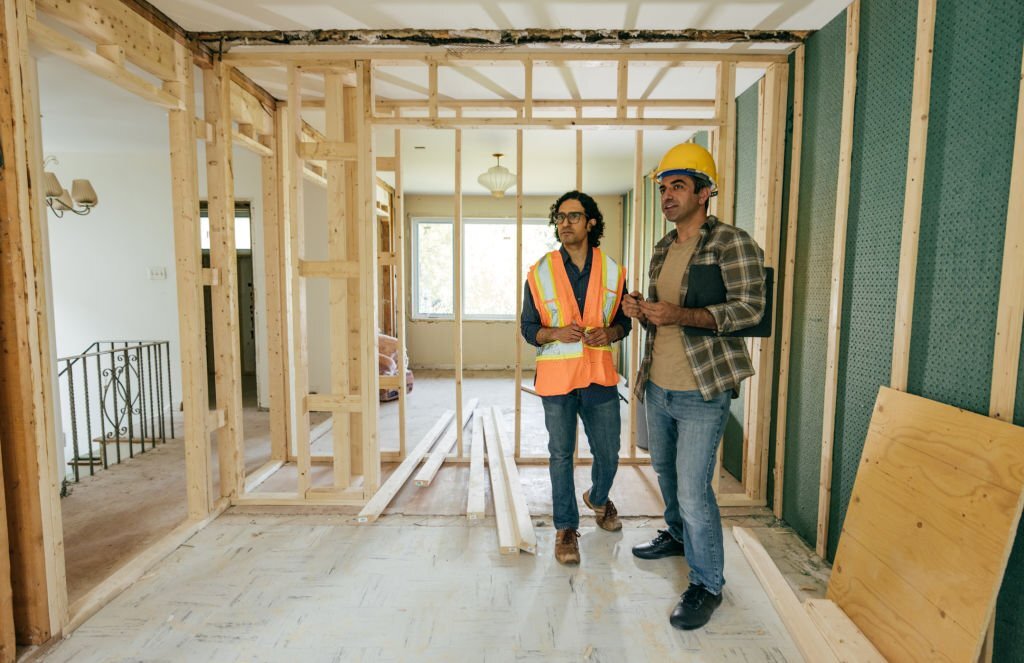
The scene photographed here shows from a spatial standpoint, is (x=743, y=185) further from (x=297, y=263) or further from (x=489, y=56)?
(x=297, y=263)

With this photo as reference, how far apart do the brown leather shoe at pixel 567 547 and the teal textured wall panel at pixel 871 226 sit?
4.05ft

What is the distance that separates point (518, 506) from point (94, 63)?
2.93m

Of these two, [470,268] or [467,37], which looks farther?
[470,268]

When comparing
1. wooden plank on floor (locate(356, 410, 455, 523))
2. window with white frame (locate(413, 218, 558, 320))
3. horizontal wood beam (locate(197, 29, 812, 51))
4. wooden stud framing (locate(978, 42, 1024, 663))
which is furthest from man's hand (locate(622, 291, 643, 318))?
window with white frame (locate(413, 218, 558, 320))

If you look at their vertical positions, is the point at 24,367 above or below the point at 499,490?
above

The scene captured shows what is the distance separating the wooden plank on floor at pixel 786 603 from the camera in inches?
74.4

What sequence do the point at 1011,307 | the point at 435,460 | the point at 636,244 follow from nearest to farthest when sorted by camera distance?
1. the point at 1011,307
2. the point at 636,244
3. the point at 435,460

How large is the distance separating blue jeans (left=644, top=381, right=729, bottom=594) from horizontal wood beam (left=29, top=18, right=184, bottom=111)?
2.75 m

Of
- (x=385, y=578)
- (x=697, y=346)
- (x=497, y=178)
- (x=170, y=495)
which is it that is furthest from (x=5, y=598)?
(x=497, y=178)

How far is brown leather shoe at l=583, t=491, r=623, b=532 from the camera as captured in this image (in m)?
2.85

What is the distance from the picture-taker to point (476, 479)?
11.4 feet

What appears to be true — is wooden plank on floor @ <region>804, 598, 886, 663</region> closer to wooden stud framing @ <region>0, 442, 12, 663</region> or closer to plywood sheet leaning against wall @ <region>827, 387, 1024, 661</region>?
plywood sheet leaning against wall @ <region>827, 387, 1024, 661</region>

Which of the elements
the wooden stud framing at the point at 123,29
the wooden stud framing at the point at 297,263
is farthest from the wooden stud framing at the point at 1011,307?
the wooden stud framing at the point at 123,29

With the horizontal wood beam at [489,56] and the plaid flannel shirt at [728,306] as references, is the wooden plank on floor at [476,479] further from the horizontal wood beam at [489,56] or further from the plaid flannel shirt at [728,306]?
the horizontal wood beam at [489,56]
